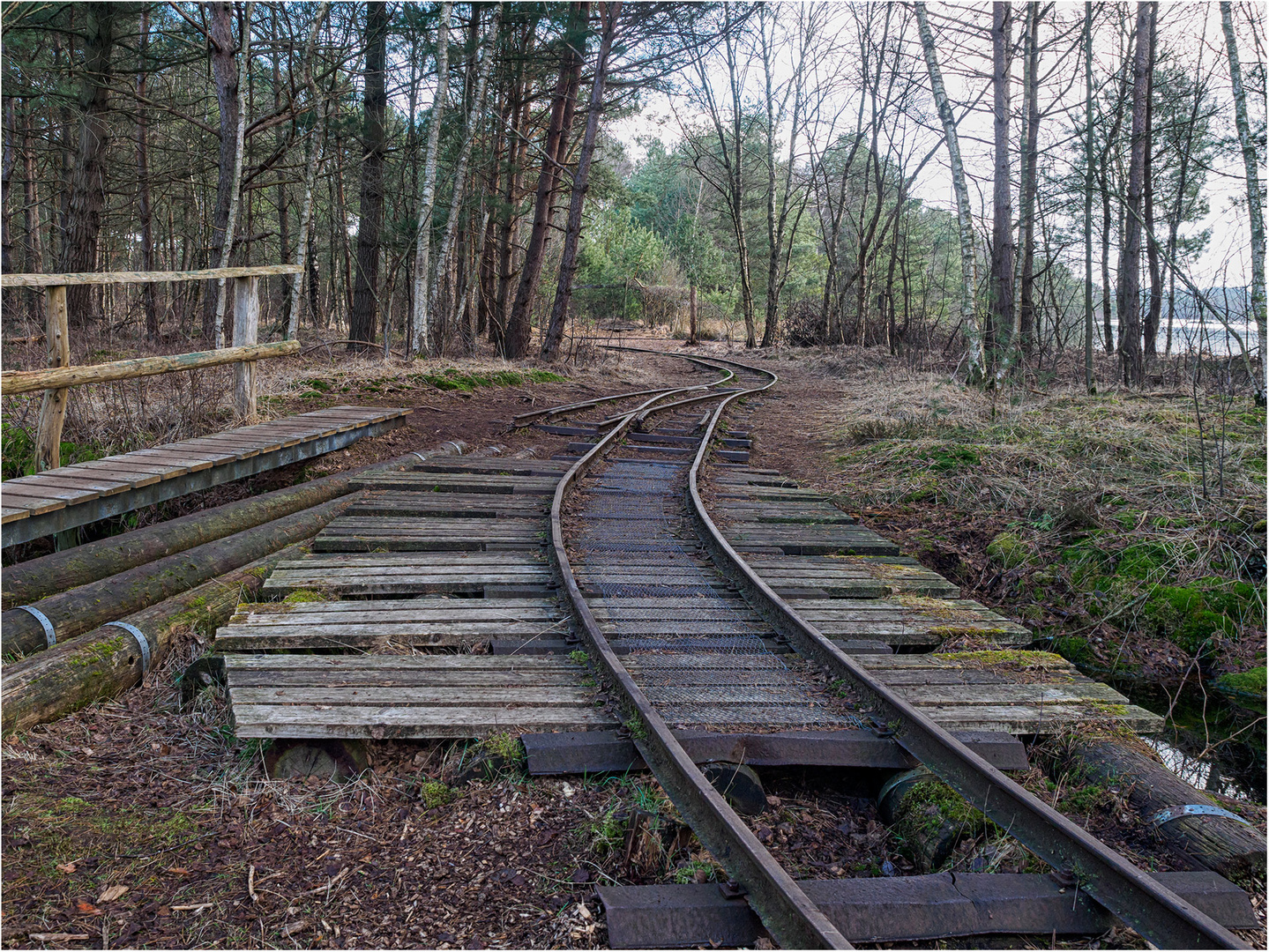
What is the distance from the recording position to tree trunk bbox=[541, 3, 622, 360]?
50.6 feet

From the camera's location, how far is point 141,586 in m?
4.57

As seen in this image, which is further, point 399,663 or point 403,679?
point 399,663

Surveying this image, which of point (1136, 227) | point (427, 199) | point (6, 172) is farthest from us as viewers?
point (6, 172)

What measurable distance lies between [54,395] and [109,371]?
1.31ft

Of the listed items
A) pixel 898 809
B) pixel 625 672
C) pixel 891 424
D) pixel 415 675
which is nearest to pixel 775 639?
pixel 625 672

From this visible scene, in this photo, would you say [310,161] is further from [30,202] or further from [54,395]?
[30,202]

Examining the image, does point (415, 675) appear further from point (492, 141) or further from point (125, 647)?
point (492, 141)

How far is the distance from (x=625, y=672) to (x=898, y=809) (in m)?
1.24

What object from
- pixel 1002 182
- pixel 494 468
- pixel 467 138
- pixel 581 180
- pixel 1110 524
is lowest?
pixel 1110 524

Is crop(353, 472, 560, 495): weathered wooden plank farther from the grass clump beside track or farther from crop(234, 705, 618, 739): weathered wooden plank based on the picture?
crop(234, 705, 618, 739): weathered wooden plank

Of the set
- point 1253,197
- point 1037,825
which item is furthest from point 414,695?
point 1253,197

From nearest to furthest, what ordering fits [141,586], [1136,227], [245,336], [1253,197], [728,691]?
[728,691] → [141,586] → [245,336] → [1253,197] → [1136,227]

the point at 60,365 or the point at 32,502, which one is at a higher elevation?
the point at 60,365

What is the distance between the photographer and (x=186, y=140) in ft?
61.6
